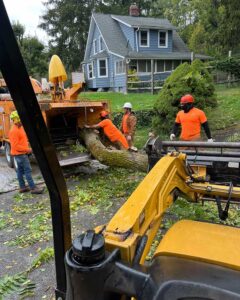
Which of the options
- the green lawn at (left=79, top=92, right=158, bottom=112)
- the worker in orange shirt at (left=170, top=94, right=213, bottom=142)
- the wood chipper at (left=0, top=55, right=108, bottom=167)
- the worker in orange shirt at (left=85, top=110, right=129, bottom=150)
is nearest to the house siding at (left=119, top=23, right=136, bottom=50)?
the green lawn at (left=79, top=92, right=158, bottom=112)

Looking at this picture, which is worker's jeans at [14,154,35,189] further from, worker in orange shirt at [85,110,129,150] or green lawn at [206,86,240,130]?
green lawn at [206,86,240,130]

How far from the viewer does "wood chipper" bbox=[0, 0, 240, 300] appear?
1.33m

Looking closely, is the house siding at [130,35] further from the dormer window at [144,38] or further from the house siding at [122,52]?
the dormer window at [144,38]

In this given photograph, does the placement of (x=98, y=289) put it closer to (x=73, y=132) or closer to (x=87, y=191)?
(x=87, y=191)

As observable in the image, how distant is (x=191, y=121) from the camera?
6.85 meters

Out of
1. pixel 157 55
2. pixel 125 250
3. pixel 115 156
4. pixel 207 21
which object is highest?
pixel 207 21

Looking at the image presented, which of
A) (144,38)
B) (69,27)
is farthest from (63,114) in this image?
(69,27)

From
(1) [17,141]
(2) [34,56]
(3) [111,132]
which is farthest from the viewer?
(2) [34,56]

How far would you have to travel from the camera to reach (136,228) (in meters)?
1.82

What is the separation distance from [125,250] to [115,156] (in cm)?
578

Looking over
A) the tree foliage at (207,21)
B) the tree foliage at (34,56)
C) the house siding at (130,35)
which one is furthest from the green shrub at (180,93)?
the tree foliage at (34,56)

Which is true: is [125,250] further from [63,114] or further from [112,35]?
[112,35]

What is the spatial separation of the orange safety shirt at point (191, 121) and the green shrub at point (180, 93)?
437 centimetres

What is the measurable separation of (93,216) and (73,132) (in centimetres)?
360
